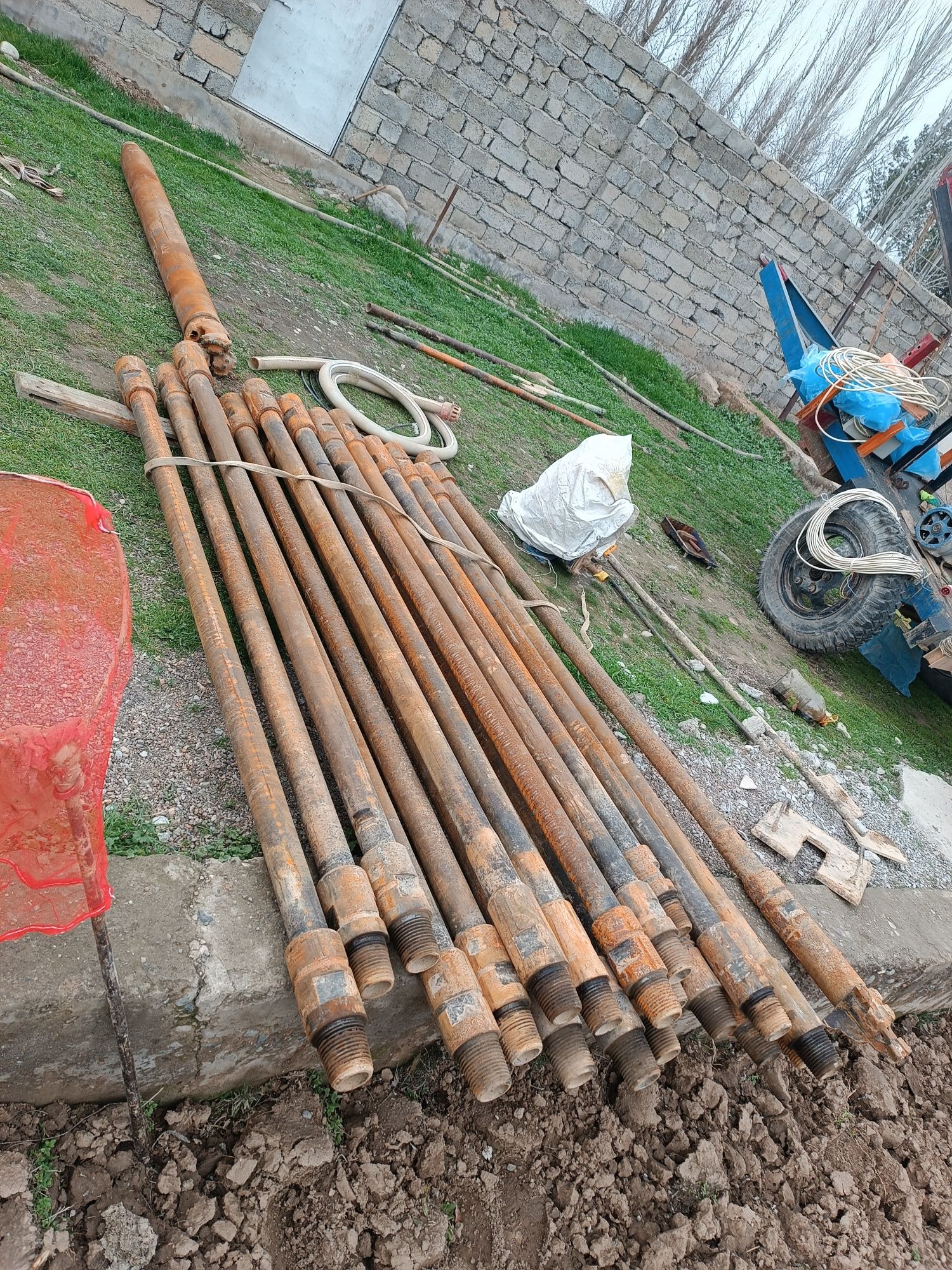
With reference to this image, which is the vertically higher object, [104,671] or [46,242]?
[104,671]

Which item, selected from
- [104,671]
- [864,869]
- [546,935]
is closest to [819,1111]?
[864,869]

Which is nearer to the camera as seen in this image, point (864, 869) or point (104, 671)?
point (104, 671)

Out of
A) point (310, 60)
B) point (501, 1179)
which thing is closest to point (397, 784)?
point (501, 1179)

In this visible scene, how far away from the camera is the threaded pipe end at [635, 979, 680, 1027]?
221 cm

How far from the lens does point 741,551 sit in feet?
23.5

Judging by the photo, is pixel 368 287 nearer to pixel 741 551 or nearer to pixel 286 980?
pixel 741 551

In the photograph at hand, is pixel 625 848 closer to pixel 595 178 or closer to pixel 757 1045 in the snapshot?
pixel 757 1045

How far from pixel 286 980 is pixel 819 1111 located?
246cm

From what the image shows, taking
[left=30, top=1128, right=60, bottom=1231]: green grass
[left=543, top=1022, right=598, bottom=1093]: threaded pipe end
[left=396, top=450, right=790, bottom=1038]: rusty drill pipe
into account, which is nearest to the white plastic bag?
[left=396, top=450, right=790, bottom=1038]: rusty drill pipe

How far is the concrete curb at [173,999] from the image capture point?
176 cm

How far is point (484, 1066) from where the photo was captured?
1.95 m

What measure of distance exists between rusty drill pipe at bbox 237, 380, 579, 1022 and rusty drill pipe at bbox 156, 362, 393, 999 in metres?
0.39

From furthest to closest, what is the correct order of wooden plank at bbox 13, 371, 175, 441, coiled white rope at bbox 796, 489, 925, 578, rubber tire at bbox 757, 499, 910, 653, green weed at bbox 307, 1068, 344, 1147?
rubber tire at bbox 757, 499, 910, 653
coiled white rope at bbox 796, 489, 925, 578
wooden plank at bbox 13, 371, 175, 441
green weed at bbox 307, 1068, 344, 1147

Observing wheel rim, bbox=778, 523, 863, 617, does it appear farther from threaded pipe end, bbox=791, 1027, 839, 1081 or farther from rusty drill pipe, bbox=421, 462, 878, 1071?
threaded pipe end, bbox=791, 1027, 839, 1081
